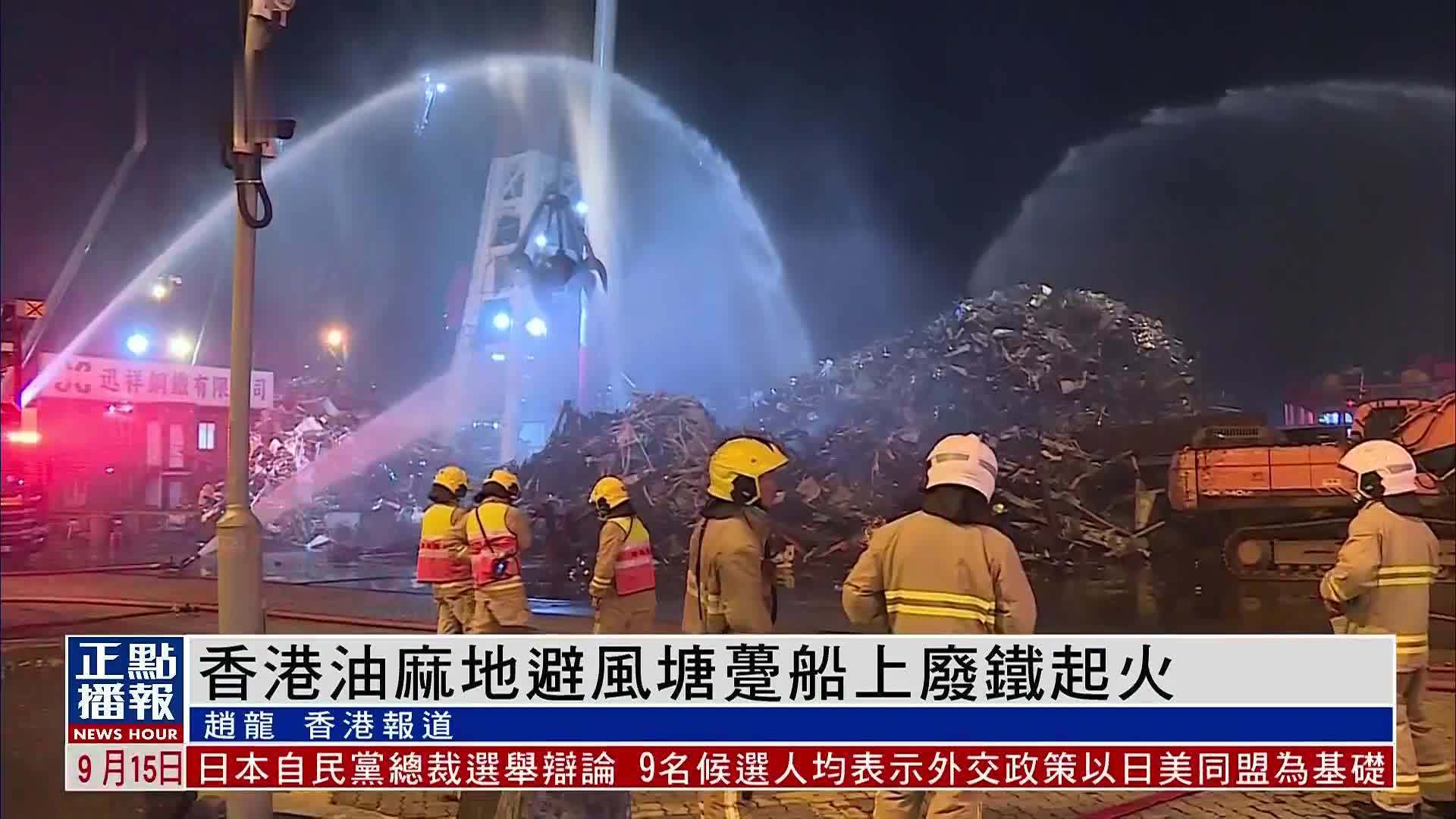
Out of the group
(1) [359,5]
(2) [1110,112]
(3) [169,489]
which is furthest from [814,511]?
(1) [359,5]

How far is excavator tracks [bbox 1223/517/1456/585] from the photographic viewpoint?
3.44 meters

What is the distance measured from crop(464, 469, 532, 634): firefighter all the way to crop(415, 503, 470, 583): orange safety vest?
68 millimetres

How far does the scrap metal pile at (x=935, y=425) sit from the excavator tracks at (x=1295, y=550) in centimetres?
39

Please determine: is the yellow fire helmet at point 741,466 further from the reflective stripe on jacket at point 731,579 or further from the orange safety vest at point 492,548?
the orange safety vest at point 492,548

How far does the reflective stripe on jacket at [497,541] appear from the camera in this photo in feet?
11.6

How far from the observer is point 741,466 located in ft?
11.2

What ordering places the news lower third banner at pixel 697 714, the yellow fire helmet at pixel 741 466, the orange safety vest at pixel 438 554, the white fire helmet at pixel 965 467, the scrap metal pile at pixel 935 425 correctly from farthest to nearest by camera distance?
the orange safety vest at pixel 438 554, the scrap metal pile at pixel 935 425, the yellow fire helmet at pixel 741 466, the news lower third banner at pixel 697 714, the white fire helmet at pixel 965 467

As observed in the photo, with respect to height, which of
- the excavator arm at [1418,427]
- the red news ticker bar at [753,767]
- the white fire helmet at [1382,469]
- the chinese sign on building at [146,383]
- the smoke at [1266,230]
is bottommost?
the red news ticker bar at [753,767]

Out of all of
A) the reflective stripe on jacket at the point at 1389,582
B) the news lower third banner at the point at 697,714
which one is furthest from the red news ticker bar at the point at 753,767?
the reflective stripe on jacket at the point at 1389,582

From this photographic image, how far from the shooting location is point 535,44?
147 inches

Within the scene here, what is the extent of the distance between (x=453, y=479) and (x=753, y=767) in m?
1.41

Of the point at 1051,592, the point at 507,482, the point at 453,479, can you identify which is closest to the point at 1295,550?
the point at 1051,592

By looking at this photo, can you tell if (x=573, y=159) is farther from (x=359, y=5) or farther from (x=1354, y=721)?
(x=1354, y=721)

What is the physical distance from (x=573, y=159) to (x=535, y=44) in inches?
17.8
